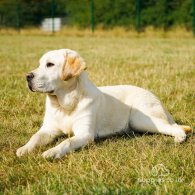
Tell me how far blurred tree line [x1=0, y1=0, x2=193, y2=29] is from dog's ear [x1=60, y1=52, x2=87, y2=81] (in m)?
22.6

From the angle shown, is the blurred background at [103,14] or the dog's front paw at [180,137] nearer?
the dog's front paw at [180,137]

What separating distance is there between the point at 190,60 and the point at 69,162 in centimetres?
824

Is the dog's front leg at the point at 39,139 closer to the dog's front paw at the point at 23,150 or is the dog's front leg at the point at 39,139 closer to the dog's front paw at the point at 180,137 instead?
the dog's front paw at the point at 23,150

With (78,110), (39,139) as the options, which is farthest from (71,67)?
(39,139)

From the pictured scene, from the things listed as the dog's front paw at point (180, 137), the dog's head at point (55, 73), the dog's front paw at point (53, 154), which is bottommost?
the dog's front paw at point (180, 137)

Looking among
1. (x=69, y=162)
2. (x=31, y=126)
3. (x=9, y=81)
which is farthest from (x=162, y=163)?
(x=9, y=81)

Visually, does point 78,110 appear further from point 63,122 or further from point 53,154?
point 53,154

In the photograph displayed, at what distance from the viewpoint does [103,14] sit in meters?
30.2

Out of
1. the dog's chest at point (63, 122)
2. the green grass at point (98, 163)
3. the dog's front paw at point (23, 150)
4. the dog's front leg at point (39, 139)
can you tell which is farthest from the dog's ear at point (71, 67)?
the dog's front paw at point (23, 150)

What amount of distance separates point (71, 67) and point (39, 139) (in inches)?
28.5

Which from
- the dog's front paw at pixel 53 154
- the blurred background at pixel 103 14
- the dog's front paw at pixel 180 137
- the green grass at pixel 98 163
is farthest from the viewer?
the blurred background at pixel 103 14

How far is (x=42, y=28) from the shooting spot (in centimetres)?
3484

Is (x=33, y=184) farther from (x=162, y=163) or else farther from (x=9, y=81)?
(x=9, y=81)

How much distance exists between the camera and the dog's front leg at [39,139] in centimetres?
384
